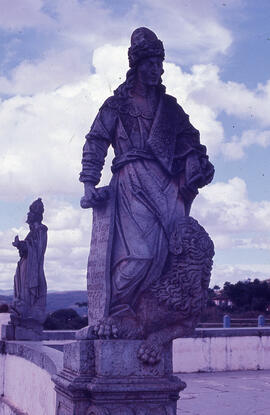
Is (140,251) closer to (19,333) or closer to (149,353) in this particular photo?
(149,353)

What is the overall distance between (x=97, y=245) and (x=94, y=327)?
607mm

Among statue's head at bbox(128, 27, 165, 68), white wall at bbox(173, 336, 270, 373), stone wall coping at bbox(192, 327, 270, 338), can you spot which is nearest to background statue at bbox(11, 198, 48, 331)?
white wall at bbox(173, 336, 270, 373)

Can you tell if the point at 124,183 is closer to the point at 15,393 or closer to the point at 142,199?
the point at 142,199

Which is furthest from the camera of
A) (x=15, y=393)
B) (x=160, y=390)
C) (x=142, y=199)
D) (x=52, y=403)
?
(x=15, y=393)

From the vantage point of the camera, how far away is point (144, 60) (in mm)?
4715

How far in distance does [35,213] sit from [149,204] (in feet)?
22.1

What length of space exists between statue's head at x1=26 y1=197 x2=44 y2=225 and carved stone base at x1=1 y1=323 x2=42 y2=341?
1818 millimetres

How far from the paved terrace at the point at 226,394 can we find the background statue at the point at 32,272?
283 cm

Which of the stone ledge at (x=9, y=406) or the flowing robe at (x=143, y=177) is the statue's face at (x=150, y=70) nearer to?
the flowing robe at (x=143, y=177)

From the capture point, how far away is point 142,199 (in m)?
4.50

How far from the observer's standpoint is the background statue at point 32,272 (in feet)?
35.6

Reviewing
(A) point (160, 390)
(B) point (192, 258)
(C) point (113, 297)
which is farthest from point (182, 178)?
(A) point (160, 390)

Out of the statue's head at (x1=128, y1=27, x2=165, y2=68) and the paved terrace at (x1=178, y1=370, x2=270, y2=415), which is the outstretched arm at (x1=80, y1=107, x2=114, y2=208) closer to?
the statue's head at (x1=128, y1=27, x2=165, y2=68)

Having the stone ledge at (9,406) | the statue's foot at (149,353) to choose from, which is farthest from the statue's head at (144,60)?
the stone ledge at (9,406)
